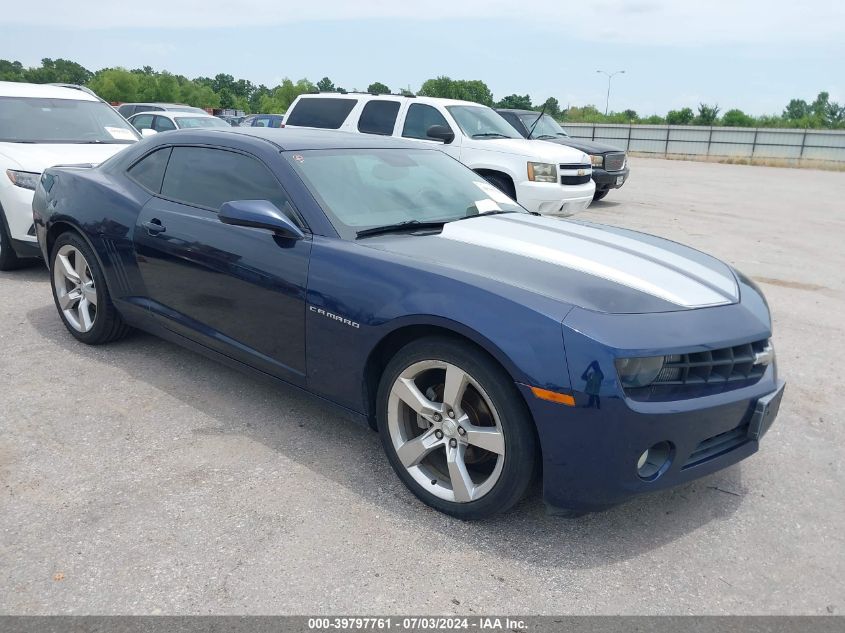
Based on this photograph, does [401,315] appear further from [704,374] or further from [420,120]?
[420,120]

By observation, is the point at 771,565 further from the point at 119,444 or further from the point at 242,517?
the point at 119,444

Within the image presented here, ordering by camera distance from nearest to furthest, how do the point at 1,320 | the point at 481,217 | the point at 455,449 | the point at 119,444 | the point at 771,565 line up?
the point at 771,565 → the point at 455,449 → the point at 119,444 → the point at 481,217 → the point at 1,320

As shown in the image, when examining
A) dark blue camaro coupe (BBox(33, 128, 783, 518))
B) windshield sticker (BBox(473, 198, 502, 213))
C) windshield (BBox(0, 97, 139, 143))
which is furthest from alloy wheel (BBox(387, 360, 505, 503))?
windshield (BBox(0, 97, 139, 143))

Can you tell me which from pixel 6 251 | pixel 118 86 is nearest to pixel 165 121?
pixel 6 251

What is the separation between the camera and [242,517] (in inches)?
118

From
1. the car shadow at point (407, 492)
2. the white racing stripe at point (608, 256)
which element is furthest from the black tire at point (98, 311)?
→ the white racing stripe at point (608, 256)

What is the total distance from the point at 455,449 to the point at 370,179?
1608 millimetres

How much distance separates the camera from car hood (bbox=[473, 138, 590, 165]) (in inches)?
388

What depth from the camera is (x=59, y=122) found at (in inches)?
301

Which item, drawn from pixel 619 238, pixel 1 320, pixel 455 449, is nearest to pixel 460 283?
pixel 455 449

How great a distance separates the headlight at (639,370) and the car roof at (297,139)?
2.15 meters

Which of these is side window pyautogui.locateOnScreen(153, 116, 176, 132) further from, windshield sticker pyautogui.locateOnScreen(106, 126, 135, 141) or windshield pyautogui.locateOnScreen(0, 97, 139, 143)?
windshield sticker pyautogui.locateOnScreen(106, 126, 135, 141)

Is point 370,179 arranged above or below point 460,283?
above

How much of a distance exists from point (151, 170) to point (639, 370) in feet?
10.8
